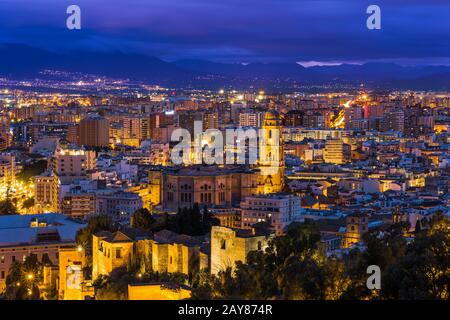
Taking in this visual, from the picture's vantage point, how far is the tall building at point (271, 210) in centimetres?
1688

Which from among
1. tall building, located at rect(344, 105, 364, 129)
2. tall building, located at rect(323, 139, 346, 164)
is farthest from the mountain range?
tall building, located at rect(323, 139, 346, 164)

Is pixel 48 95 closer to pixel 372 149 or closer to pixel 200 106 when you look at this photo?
pixel 200 106

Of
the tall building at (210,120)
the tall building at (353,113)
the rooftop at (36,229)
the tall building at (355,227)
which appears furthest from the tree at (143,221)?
the tall building at (353,113)

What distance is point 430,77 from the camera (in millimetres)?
65125

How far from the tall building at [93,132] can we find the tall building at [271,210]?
2336 centimetres

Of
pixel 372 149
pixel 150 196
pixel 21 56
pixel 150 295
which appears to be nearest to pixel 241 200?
pixel 150 196

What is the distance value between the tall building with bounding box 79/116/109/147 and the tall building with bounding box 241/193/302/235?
2336cm

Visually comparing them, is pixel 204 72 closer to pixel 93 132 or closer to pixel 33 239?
pixel 93 132

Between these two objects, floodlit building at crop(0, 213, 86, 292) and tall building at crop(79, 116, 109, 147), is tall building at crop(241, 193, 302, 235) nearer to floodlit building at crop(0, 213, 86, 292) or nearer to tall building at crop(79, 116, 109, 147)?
floodlit building at crop(0, 213, 86, 292)

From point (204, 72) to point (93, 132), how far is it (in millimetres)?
27941

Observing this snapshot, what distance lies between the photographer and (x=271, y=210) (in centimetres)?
1719

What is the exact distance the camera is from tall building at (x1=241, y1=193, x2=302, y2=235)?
1688 cm

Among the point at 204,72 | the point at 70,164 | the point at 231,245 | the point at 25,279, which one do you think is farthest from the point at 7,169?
the point at 204,72

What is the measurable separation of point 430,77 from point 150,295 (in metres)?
58.4
